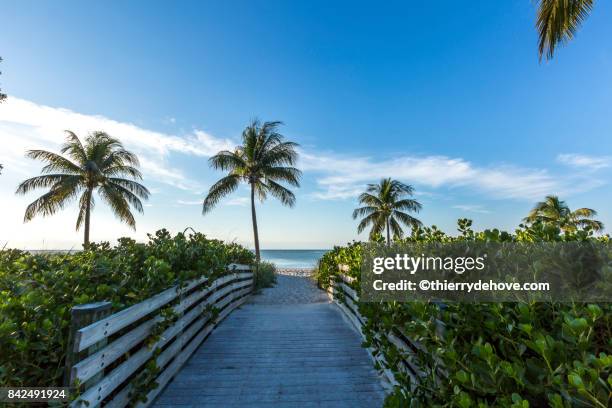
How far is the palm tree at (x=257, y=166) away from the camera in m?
20.8

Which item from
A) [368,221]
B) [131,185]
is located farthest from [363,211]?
[131,185]

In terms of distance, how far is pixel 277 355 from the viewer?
474 cm

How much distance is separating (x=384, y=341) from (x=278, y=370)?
1735mm

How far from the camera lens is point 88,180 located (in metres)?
20.2

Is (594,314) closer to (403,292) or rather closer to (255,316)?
(403,292)

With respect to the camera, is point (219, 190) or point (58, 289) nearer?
point (58, 289)

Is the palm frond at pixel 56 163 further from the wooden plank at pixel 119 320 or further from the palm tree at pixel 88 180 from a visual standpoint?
the wooden plank at pixel 119 320

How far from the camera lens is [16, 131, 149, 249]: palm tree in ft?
62.0

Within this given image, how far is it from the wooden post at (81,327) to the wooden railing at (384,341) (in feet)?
8.16

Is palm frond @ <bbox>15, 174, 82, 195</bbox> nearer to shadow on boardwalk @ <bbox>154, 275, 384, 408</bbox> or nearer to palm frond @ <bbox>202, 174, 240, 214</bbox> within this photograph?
palm frond @ <bbox>202, 174, 240, 214</bbox>

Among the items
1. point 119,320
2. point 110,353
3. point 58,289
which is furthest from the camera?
point 58,289

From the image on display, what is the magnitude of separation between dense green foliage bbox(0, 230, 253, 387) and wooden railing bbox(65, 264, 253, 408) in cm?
16

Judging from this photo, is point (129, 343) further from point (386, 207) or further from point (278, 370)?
point (386, 207)

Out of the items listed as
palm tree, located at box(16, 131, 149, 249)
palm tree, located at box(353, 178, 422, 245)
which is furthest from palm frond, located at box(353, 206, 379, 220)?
palm tree, located at box(16, 131, 149, 249)
